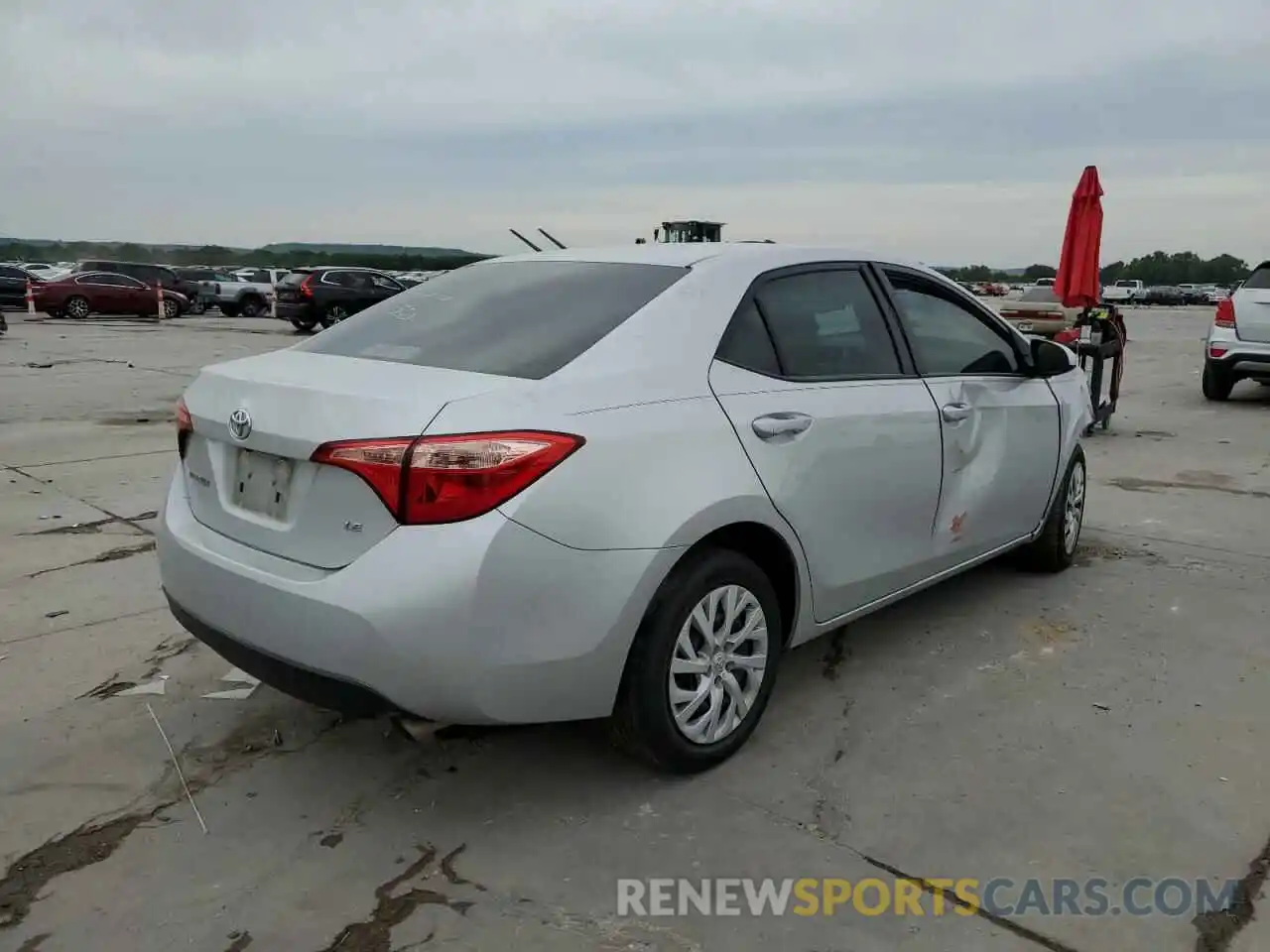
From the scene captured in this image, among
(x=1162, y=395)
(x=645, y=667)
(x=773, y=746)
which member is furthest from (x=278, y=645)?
(x=1162, y=395)

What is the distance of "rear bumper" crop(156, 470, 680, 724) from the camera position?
2.48m

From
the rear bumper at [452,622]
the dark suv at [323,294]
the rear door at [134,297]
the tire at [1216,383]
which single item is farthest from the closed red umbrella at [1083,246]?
the rear door at [134,297]

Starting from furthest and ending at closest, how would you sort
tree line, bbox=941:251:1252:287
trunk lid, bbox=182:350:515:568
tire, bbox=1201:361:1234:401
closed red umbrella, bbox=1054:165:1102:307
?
tree line, bbox=941:251:1252:287
tire, bbox=1201:361:1234:401
closed red umbrella, bbox=1054:165:1102:307
trunk lid, bbox=182:350:515:568

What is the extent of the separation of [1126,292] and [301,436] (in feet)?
242

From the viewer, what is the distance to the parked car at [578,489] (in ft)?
8.27

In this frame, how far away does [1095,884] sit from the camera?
2.60 meters

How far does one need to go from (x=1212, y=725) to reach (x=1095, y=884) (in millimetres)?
1155

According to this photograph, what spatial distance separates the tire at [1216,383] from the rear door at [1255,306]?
646 mm

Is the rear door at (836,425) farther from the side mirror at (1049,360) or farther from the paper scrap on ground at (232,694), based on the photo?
the paper scrap on ground at (232,694)

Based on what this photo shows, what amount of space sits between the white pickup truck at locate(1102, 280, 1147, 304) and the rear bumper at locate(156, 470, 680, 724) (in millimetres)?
69993

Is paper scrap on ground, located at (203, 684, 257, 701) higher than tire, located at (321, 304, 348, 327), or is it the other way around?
tire, located at (321, 304, 348, 327)

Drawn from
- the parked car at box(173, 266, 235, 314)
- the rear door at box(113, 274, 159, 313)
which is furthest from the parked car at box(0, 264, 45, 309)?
the parked car at box(173, 266, 235, 314)

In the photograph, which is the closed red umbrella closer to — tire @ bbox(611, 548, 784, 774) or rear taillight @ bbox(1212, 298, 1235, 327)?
rear taillight @ bbox(1212, 298, 1235, 327)

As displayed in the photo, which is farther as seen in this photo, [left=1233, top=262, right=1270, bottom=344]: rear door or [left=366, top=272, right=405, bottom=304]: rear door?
[left=366, top=272, right=405, bottom=304]: rear door
